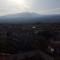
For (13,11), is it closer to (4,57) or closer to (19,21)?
(19,21)

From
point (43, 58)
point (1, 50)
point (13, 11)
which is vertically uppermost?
point (13, 11)

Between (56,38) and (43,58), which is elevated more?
(56,38)


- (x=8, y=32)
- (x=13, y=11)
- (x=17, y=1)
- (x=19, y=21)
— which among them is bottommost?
(x=8, y=32)

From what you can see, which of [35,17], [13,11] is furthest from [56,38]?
[13,11]

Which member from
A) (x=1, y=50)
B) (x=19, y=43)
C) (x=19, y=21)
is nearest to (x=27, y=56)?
(x=19, y=43)

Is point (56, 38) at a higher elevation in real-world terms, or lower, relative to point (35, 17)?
lower

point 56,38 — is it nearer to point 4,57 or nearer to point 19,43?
point 19,43
